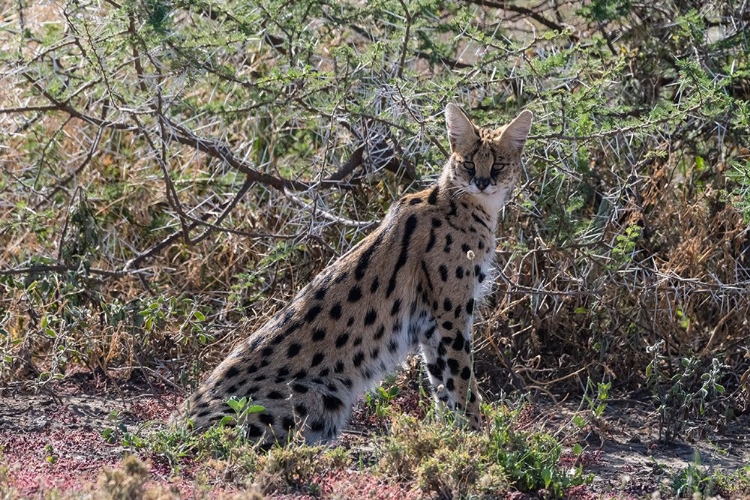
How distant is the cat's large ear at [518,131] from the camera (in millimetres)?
5742

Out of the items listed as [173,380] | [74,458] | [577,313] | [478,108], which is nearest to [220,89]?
[478,108]

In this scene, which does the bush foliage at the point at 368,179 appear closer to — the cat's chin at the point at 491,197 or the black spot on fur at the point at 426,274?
the cat's chin at the point at 491,197

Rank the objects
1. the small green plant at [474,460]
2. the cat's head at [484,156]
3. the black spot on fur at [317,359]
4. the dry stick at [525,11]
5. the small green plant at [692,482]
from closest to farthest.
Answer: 1. the small green plant at [474,460]
2. the small green plant at [692,482]
3. the black spot on fur at [317,359]
4. the cat's head at [484,156]
5. the dry stick at [525,11]

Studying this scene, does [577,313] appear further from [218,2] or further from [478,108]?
[218,2]

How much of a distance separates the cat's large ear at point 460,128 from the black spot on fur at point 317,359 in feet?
4.43

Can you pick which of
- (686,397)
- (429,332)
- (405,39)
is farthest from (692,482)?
(405,39)

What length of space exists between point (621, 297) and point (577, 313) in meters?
0.28

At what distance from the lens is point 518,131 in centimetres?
580

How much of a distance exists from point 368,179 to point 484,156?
1528 mm

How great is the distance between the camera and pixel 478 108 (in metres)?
7.26

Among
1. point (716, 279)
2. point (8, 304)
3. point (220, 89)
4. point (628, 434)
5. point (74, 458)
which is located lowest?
point (628, 434)

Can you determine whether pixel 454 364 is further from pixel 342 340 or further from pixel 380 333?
pixel 342 340

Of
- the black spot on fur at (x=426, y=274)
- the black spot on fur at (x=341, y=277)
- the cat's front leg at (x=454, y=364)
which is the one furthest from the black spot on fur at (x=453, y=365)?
the black spot on fur at (x=341, y=277)

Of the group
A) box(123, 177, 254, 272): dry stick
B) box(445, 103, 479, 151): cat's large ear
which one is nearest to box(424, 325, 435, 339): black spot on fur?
box(445, 103, 479, 151): cat's large ear
